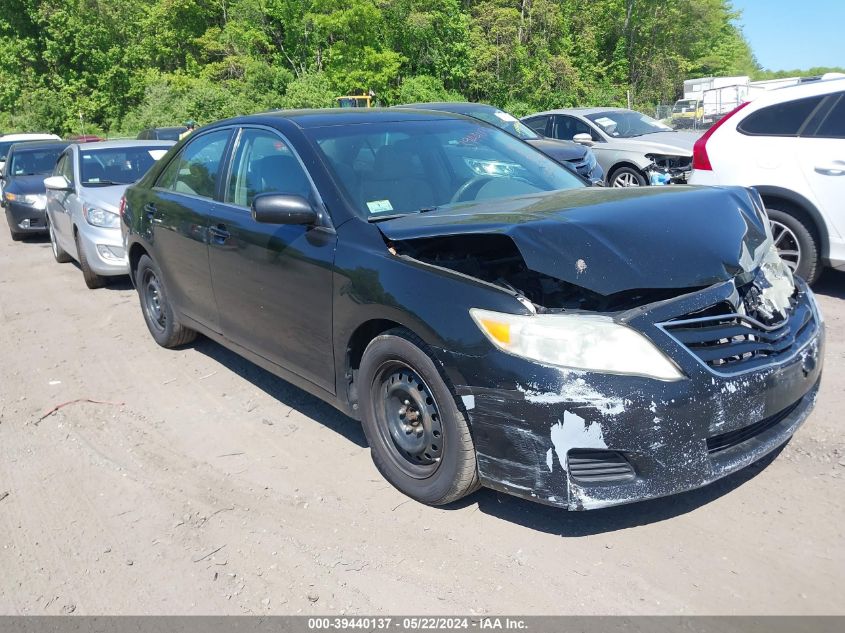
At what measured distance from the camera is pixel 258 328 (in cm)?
421

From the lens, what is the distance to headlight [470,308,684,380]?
8.82 ft

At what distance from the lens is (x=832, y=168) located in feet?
19.4

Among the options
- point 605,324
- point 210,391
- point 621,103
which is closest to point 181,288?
point 210,391

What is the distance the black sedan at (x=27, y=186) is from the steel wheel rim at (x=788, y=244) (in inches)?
447

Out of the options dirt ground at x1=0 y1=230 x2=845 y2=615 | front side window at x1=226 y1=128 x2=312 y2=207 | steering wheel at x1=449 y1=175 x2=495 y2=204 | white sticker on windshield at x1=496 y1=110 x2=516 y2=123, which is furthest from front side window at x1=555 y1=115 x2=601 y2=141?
front side window at x1=226 y1=128 x2=312 y2=207

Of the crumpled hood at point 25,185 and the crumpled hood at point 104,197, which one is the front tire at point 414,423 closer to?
the crumpled hood at point 104,197

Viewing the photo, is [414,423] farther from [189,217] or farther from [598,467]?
[189,217]

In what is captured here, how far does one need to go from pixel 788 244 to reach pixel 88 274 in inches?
283

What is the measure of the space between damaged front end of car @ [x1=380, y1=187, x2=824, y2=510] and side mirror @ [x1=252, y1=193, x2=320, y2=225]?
27.9 inches

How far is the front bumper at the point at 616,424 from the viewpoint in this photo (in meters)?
2.67

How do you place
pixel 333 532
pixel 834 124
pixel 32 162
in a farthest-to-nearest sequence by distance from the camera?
pixel 32 162, pixel 834 124, pixel 333 532

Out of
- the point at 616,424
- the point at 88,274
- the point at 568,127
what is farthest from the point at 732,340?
the point at 568,127

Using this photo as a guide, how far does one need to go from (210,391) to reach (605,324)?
3133 millimetres

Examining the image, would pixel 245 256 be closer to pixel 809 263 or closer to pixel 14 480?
pixel 14 480
